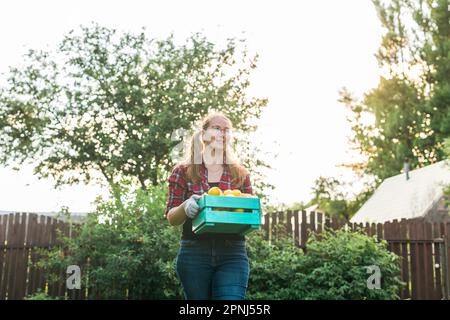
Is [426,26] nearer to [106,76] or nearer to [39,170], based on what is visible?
[106,76]

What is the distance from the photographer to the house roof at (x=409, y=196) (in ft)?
67.9

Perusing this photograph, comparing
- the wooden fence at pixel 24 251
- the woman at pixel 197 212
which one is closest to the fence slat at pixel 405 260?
the wooden fence at pixel 24 251

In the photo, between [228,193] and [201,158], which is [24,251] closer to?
[201,158]

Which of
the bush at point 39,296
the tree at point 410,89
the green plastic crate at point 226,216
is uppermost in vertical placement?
the tree at point 410,89

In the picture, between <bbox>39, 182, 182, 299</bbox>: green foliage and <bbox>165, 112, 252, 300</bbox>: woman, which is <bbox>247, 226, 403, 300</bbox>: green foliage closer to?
<bbox>39, 182, 182, 299</bbox>: green foliage

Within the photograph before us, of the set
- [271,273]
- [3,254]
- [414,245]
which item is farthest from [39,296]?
[414,245]

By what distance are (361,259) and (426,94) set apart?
2123 cm

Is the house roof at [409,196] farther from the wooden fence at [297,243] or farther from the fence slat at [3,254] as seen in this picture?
the fence slat at [3,254]

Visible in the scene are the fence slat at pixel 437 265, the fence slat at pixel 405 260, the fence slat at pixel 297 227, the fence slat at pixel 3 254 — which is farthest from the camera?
the fence slat at pixel 437 265

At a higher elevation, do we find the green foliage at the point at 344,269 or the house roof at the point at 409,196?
the house roof at the point at 409,196

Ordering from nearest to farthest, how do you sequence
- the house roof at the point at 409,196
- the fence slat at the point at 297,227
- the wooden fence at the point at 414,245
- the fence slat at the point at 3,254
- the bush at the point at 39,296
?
1. the bush at the point at 39,296
2. the fence slat at the point at 297,227
3. the wooden fence at the point at 414,245
4. the fence slat at the point at 3,254
5. the house roof at the point at 409,196

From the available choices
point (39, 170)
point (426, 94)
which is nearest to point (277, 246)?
point (39, 170)

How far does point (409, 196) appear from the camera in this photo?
875 inches

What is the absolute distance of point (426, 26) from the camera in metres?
26.9
